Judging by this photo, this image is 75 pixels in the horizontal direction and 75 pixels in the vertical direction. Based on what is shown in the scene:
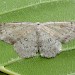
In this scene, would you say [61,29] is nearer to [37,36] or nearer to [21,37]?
[37,36]

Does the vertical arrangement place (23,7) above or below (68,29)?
above

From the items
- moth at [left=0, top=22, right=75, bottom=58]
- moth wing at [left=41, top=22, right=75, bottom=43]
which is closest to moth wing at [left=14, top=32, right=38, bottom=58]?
moth at [left=0, top=22, right=75, bottom=58]

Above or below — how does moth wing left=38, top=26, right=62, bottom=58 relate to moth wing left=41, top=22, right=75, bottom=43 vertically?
below

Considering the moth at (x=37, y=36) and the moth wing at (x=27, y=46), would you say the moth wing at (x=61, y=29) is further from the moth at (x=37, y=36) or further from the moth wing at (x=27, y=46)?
the moth wing at (x=27, y=46)

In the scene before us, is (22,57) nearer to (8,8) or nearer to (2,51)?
(2,51)

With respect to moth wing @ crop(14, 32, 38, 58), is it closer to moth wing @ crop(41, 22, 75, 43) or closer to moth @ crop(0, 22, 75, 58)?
moth @ crop(0, 22, 75, 58)

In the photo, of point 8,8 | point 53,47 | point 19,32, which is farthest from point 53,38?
point 8,8

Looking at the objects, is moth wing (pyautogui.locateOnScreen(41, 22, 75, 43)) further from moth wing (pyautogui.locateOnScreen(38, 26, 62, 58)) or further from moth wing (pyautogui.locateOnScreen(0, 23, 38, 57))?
moth wing (pyautogui.locateOnScreen(0, 23, 38, 57))
